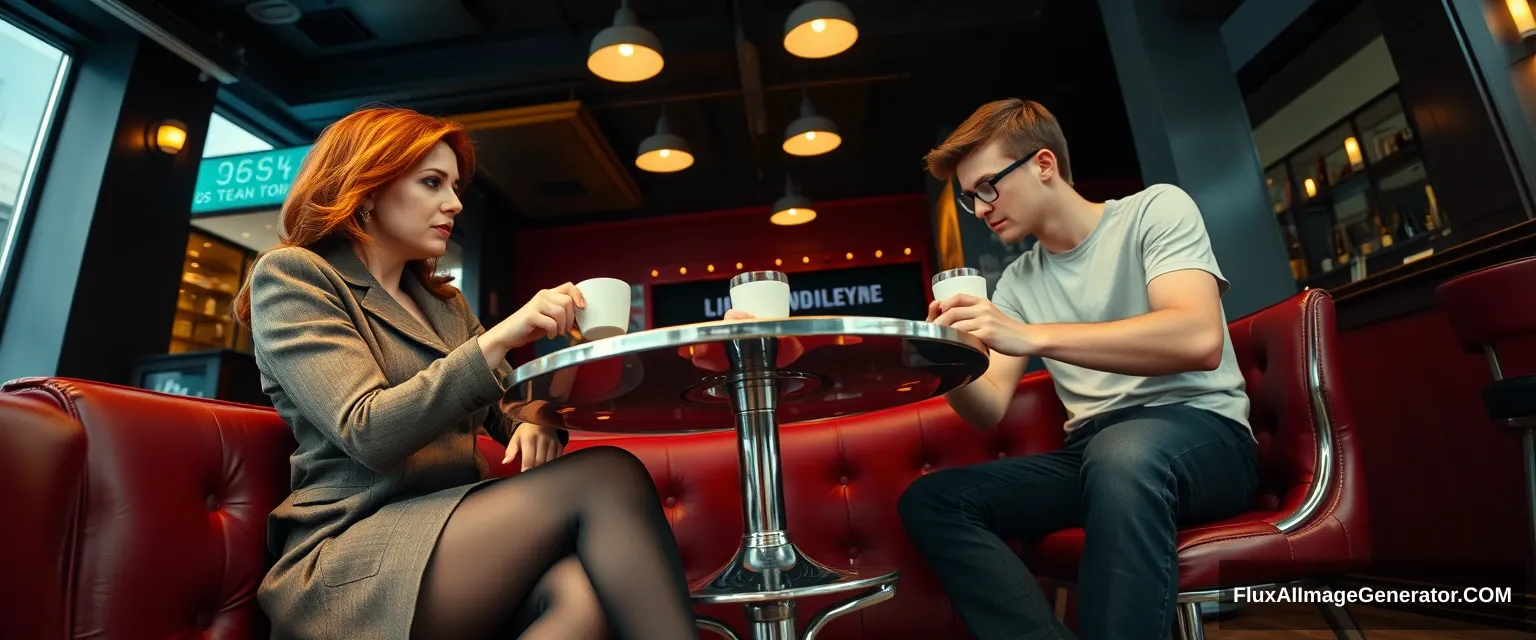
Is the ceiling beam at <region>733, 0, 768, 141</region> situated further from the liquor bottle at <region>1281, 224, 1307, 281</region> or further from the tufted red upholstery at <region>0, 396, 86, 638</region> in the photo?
the liquor bottle at <region>1281, 224, 1307, 281</region>

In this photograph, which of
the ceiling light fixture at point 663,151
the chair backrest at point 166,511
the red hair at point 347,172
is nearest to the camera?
the chair backrest at point 166,511

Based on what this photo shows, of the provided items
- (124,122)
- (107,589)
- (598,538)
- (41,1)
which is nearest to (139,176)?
(124,122)

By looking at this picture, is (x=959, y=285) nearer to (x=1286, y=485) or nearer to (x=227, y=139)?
(x=1286, y=485)

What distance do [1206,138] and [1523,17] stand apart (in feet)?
4.12

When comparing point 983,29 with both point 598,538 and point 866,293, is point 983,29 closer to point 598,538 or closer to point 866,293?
point 866,293

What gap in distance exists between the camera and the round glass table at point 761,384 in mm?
943

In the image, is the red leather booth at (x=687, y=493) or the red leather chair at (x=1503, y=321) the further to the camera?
the red leather chair at (x=1503, y=321)

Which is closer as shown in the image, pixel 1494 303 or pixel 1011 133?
pixel 1494 303

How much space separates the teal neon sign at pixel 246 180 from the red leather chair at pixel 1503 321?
16.0 feet

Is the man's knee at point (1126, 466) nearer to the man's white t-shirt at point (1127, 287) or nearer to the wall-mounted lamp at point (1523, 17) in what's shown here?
the man's white t-shirt at point (1127, 287)

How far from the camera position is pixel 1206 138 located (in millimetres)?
3795

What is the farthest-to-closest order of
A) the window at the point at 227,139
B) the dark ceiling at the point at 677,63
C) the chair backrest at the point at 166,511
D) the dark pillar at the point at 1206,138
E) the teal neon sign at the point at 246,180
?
the window at the point at 227,139 < the dark ceiling at the point at 677,63 < the teal neon sign at the point at 246,180 < the dark pillar at the point at 1206,138 < the chair backrest at the point at 166,511

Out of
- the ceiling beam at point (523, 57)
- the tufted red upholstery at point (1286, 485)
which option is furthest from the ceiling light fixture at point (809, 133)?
the tufted red upholstery at point (1286, 485)

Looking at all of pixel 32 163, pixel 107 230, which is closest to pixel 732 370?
pixel 107 230
